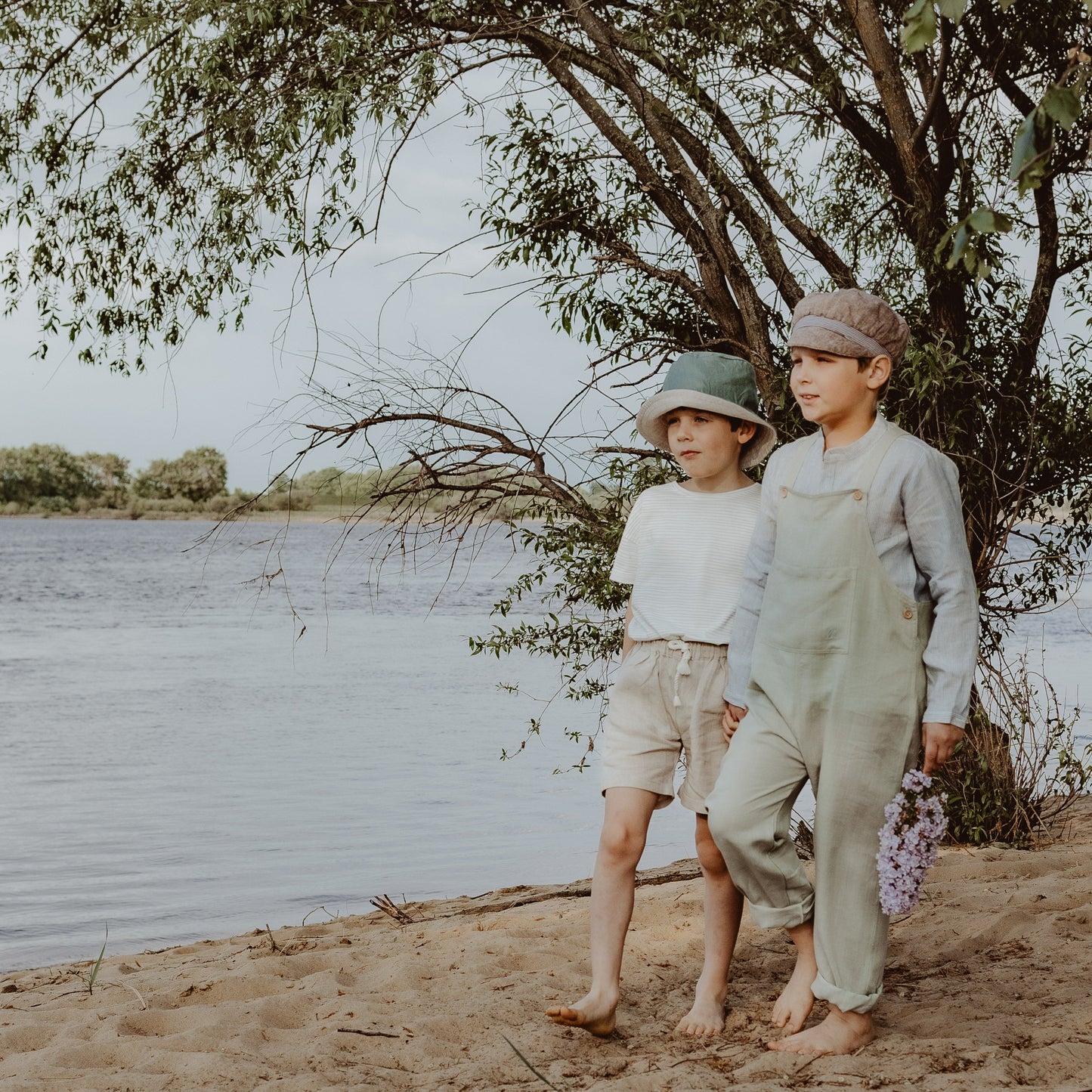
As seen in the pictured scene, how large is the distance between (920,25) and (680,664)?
1807 mm

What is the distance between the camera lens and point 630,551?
354cm

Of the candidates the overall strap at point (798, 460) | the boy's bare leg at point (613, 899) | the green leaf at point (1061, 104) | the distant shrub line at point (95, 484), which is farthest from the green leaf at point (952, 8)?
the distant shrub line at point (95, 484)

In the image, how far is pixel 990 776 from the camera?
19.3ft

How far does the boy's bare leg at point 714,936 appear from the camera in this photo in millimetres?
3369

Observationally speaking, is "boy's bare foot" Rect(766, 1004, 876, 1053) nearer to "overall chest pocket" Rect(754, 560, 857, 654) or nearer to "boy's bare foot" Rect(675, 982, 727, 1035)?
"boy's bare foot" Rect(675, 982, 727, 1035)

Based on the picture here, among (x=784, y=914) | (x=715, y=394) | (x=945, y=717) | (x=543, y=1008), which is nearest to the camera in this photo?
(x=945, y=717)

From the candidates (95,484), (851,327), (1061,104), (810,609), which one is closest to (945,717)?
(810,609)

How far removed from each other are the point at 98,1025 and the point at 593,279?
3.72 m

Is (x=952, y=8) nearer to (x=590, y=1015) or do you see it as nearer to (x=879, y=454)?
(x=879, y=454)

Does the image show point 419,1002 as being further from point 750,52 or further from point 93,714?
point 93,714

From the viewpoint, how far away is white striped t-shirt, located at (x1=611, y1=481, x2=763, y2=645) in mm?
3346

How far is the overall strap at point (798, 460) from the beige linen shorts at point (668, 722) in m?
0.49

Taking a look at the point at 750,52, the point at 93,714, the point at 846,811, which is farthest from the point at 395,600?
the point at 846,811

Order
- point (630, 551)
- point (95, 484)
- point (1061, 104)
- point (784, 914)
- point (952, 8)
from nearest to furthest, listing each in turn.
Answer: point (952, 8), point (1061, 104), point (784, 914), point (630, 551), point (95, 484)
